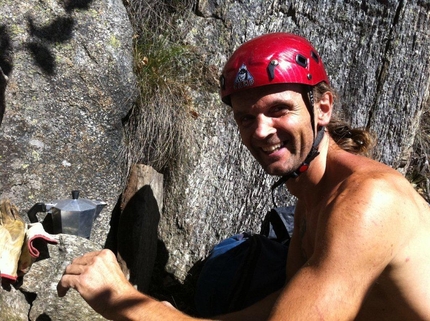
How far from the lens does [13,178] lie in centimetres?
456

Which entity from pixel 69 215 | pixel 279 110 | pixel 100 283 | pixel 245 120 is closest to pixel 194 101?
pixel 69 215

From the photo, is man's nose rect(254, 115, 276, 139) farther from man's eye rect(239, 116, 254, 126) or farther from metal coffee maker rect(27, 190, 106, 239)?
metal coffee maker rect(27, 190, 106, 239)

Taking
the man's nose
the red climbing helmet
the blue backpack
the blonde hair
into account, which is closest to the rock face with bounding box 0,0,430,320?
the blue backpack

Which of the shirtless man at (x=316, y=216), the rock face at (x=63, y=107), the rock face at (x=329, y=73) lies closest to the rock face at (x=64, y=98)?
the rock face at (x=63, y=107)

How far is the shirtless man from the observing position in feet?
8.90

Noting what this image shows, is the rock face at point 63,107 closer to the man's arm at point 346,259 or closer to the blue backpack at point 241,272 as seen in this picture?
the blue backpack at point 241,272

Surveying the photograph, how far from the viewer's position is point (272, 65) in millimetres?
3264

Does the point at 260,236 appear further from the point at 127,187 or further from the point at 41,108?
the point at 41,108

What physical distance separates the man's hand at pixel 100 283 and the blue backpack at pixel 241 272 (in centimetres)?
138

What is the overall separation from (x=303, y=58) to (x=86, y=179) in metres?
2.15

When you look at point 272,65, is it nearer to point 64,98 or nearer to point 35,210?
point 64,98

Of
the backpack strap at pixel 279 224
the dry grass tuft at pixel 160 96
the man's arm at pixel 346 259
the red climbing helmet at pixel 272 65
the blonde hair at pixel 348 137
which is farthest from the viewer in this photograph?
the dry grass tuft at pixel 160 96

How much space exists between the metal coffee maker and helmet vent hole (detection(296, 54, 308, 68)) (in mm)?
1988

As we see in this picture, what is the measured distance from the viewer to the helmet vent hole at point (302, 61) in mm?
3342
